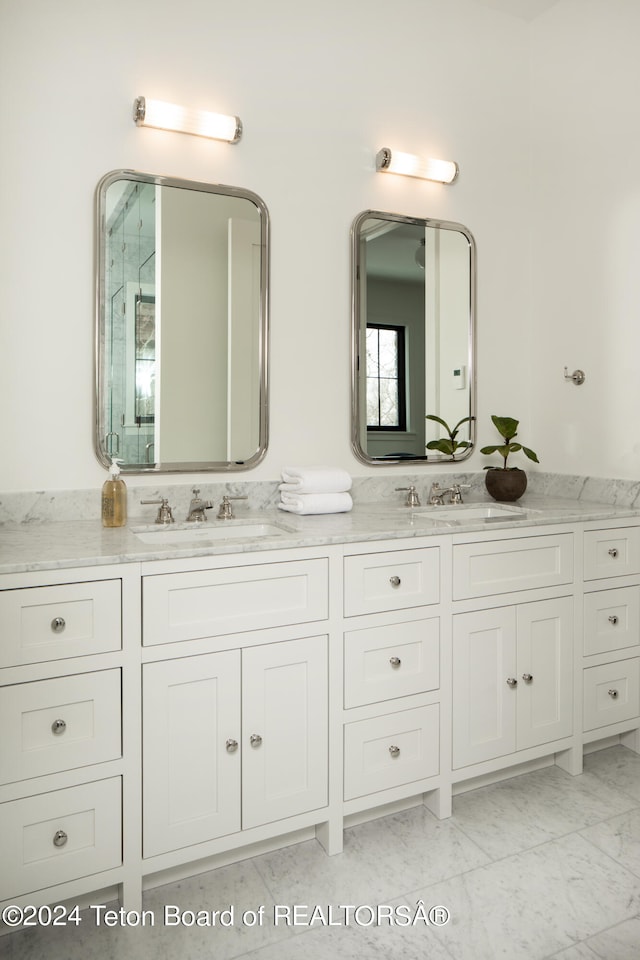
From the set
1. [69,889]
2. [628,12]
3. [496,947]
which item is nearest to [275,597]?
[69,889]

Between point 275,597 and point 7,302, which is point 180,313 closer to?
point 7,302

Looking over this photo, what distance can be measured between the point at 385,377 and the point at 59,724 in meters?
1.55

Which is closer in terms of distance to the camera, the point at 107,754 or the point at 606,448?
the point at 107,754

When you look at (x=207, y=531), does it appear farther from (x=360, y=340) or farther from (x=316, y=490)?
(x=360, y=340)

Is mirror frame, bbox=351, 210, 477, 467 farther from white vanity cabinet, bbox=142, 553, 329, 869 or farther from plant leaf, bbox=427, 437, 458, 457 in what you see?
white vanity cabinet, bbox=142, 553, 329, 869

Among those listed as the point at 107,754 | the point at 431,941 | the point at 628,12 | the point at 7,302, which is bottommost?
the point at 431,941

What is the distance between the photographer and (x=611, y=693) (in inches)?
90.4

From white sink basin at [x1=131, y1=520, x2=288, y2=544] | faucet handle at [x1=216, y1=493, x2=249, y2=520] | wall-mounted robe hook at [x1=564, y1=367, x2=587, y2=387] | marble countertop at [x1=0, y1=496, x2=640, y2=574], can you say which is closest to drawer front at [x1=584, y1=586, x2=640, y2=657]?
marble countertop at [x1=0, y1=496, x2=640, y2=574]

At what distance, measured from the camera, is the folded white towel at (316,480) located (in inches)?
83.2

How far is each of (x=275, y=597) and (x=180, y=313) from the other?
3.13ft

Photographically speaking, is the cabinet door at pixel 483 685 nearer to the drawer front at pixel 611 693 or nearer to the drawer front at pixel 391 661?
the drawer front at pixel 391 661

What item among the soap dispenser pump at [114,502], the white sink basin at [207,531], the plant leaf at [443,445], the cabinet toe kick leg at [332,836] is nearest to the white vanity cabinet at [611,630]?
the plant leaf at [443,445]

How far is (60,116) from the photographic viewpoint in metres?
1.93

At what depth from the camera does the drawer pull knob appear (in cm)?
148
